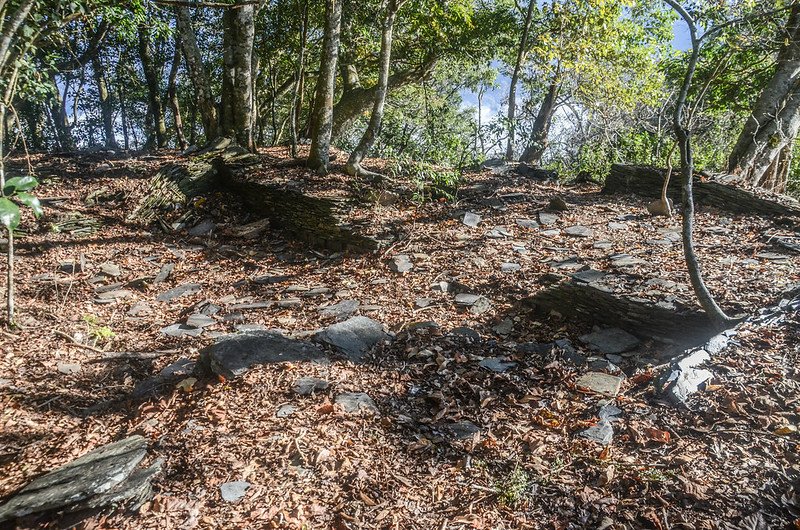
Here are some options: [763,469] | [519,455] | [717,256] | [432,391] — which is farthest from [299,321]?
[717,256]

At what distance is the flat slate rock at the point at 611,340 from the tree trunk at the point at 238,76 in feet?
26.0

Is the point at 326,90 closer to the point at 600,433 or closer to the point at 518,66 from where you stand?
the point at 518,66

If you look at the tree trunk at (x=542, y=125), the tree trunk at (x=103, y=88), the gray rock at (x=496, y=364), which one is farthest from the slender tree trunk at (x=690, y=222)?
the tree trunk at (x=103, y=88)

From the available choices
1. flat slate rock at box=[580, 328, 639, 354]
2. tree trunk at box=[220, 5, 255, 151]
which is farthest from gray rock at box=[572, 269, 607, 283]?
tree trunk at box=[220, 5, 255, 151]

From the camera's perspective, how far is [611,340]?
13.4ft

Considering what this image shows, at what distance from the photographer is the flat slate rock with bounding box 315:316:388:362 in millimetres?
4105

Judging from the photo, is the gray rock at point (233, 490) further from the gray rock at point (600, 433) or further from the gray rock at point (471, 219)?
the gray rock at point (471, 219)

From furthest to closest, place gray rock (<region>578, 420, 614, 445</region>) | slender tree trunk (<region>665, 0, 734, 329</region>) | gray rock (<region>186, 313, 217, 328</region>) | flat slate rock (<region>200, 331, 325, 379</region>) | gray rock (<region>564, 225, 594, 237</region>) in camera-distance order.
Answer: gray rock (<region>564, 225, 594, 237</region>), gray rock (<region>186, 313, 217, 328</region>), flat slate rock (<region>200, 331, 325, 379</region>), slender tree trunk (<region>665, 0, 734, 329</region>), gray rock (<region>578, 420, 614, 445</region>)

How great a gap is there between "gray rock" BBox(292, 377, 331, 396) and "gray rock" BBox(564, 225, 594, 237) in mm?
4386

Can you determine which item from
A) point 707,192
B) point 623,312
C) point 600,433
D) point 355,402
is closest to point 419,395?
point 355,402

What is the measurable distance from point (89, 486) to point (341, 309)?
2.86m

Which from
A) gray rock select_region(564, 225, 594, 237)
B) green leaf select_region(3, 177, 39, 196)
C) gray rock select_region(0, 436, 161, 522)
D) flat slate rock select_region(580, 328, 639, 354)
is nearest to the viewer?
gray rock select_region(0, 436, 161, 522)

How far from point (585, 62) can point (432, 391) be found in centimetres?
972

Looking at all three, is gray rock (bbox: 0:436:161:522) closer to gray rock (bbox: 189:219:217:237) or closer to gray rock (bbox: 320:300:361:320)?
gray rock (bbox: 320:300:361:320)
